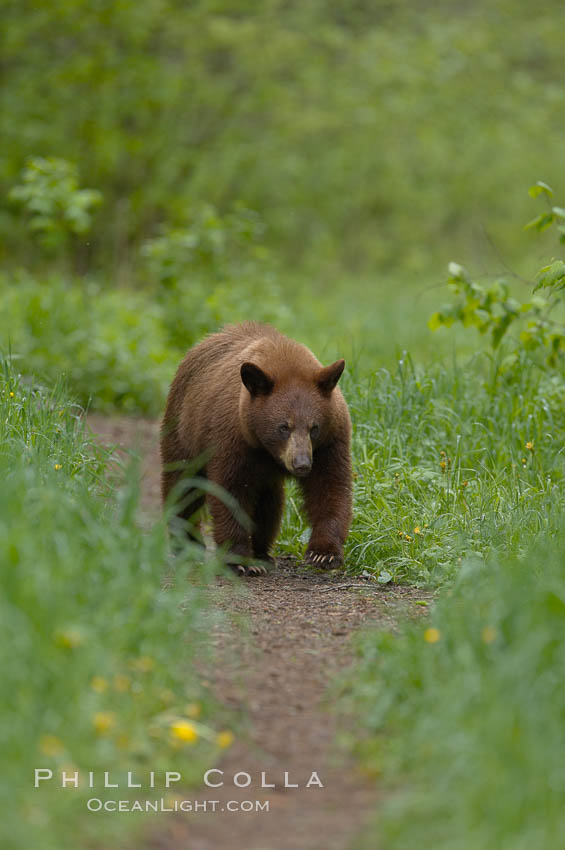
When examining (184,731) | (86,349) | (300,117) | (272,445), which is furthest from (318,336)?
(300,117)

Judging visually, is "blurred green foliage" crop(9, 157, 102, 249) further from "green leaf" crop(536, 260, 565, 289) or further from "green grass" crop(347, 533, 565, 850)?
"green grass" crop(347, 533, 565, 850)

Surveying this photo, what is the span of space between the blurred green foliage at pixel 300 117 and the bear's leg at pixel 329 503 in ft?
24.1

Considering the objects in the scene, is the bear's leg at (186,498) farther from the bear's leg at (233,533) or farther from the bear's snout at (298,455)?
the bear's snout at (298,455)

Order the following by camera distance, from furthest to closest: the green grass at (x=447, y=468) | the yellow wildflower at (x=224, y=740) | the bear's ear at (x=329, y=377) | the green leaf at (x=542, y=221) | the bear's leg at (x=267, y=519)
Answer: the bear's leg at (x=267, y=519) → the green leaf at (x=542, y=221) → the bear's ear at (x=329, y=377) → the green grass at (x=447, y=468) → the yellow wildflower at (x=224, y=740)

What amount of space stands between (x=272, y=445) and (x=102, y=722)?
2871mm

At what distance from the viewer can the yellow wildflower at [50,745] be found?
8.82 ft

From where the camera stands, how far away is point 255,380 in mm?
5598

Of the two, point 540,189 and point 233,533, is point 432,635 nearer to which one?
point 233,533

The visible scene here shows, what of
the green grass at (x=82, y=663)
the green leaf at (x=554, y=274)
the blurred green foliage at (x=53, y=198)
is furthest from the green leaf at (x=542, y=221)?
the blurred green foliage at (x=53, y=198)

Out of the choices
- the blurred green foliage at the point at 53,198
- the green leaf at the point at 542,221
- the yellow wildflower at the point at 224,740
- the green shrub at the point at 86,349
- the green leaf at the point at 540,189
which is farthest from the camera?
the blurred green foliage at the point at 53,198

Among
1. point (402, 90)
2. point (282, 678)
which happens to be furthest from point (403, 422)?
point (402, 90)

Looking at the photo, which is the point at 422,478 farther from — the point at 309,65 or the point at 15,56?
the point at 309,65

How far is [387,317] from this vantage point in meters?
11.2

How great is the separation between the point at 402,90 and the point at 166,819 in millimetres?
17355
